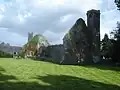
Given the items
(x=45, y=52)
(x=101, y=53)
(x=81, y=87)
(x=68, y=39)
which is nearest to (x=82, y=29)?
(x=68, y=39)

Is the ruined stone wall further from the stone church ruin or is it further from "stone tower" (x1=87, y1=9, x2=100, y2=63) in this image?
the stone church ruin

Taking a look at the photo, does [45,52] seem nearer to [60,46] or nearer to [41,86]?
[60,46]

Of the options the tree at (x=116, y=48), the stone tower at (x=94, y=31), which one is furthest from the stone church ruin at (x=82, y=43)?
the tree at (x=116, y=48)

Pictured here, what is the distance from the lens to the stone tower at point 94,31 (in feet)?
248

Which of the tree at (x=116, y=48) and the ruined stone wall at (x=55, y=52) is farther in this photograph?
the ruined stone wall at (x=55, y=52)

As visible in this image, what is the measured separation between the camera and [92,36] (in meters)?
76.9

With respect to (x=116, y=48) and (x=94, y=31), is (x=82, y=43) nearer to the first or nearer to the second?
(x=94, y=31)

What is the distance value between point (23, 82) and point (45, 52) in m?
80.5

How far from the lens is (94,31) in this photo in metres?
78.7

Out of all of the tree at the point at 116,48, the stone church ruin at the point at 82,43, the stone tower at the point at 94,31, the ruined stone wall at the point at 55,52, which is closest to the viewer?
the tree at the point at 116,48

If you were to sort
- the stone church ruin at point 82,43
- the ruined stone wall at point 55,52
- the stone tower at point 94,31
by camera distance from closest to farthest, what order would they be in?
the stone church ruin at point 82,43
the stone tower at point 94,31
the ruined stone wall at point 55,52

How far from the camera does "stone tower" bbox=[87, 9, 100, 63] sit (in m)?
75.7

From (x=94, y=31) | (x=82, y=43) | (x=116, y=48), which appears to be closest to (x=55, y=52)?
(x=94, y=31)

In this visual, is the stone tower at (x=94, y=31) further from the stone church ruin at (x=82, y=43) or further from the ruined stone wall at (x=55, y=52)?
the ruined stone wall at (x=55, y=52)
